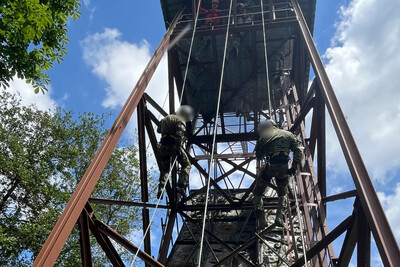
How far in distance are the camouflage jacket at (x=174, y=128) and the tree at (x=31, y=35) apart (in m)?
2.17

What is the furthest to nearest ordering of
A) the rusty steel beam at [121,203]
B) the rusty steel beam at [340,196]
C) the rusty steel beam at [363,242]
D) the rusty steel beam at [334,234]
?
1. the rusty steel beam at [121,203]
2. the rusty steel beam at [340,196]
3. the rusty steel beam at [334,234]
4. the rusty steel beam at [363,242]

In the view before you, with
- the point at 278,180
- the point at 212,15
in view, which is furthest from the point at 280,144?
the point at 212,15

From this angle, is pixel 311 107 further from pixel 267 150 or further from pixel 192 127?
pixel 192 127

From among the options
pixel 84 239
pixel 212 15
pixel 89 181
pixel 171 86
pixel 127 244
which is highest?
pixel 212 15

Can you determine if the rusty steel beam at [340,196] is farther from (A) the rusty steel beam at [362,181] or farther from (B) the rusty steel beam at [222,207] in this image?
(B) the rusty steel beam at [222,207]

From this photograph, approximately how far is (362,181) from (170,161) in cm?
374

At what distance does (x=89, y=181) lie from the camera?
15.3 feet

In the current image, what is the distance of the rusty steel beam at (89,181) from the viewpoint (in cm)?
395

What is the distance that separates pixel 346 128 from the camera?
189 inches

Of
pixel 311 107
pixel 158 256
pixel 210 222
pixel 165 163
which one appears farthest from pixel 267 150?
pixel 210 222

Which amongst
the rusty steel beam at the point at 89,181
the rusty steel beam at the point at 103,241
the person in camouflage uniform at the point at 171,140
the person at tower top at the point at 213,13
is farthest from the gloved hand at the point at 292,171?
the person at tower top at the point at 213,13

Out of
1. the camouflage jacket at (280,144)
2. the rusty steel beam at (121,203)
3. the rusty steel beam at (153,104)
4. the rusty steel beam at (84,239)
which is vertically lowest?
the rusty steel beam at (84,239)

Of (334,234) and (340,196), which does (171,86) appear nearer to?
(340,196)

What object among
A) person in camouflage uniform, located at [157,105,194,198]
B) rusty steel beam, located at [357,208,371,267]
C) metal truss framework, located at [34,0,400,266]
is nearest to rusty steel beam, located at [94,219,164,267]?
metal truss framework, located at [34,0,400,266]
